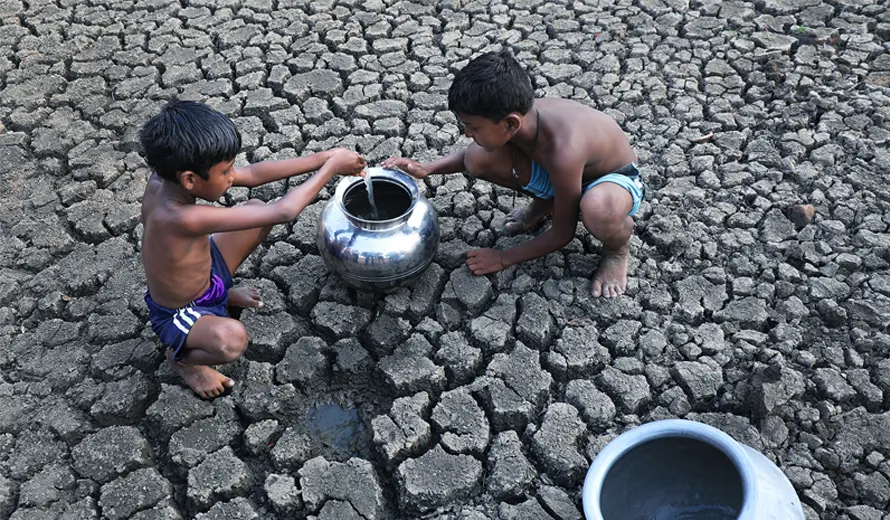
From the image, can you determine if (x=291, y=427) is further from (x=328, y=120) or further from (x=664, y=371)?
(x=328, y=120)

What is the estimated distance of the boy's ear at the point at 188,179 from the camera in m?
2.50

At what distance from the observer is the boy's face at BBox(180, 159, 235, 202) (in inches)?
99.3

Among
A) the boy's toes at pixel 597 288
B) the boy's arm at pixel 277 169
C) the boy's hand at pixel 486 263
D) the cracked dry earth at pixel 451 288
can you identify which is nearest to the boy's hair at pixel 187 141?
the boy's arm at pixel 277 169

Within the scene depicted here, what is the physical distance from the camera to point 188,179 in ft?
8.27

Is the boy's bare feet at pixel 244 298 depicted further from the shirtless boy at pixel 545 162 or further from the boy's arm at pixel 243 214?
the shirtless boy at pixel 545 162

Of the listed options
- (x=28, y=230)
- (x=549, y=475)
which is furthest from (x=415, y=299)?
(x=28, y=230)

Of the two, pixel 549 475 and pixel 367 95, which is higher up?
pixel 367 95

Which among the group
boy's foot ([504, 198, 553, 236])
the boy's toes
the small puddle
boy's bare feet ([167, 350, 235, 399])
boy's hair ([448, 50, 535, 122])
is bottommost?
the small puddle

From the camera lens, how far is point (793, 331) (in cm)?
294

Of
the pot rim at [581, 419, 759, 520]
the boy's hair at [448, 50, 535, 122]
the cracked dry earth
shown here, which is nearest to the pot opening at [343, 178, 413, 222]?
the cracked dry earth

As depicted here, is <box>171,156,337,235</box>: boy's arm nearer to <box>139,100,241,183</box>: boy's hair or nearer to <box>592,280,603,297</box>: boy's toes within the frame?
<box>139,100,241,183</box>: boy's hair

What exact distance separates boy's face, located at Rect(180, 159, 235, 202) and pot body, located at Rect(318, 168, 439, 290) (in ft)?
1.51

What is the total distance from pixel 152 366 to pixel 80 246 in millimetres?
860

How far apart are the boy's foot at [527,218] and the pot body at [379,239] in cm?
47
